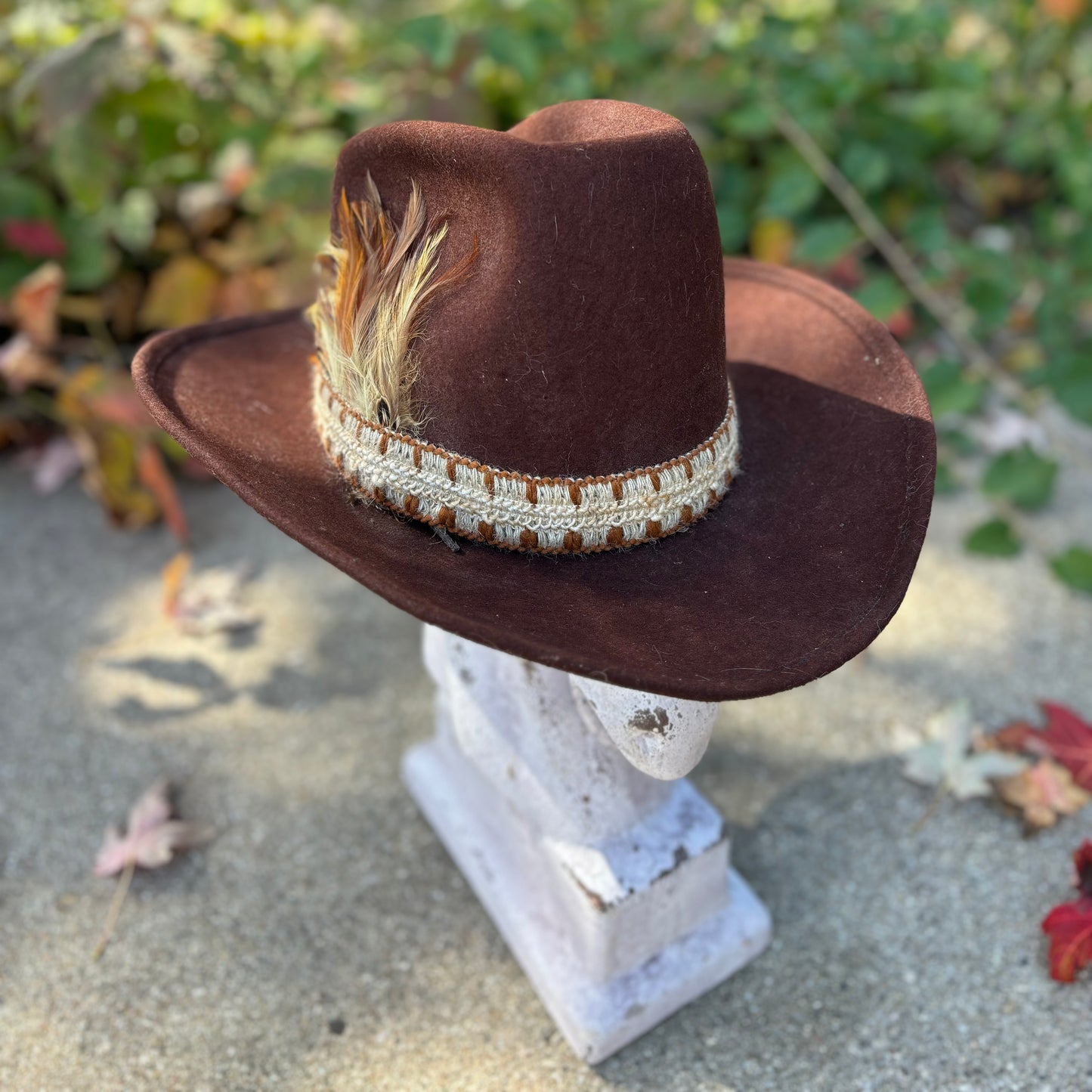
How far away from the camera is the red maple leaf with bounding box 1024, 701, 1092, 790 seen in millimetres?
1555

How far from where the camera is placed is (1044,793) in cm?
156

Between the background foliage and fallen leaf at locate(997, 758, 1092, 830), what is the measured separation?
521 millimetres

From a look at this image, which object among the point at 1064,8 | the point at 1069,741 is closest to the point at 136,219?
the point at 1069,741

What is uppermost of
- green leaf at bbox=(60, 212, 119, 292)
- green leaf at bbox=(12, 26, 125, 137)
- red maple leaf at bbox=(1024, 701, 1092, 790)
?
green leaf at bbox=(12, 26, 125, 137)

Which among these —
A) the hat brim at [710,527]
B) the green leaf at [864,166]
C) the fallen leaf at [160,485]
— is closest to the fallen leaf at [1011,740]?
the hat brim at [710,527]

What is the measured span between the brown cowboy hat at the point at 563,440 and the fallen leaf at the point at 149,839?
0.76 metres

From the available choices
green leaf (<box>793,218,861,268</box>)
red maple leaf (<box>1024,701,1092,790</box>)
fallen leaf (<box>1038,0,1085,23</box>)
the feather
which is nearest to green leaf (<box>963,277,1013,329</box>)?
green leaf (<box>793,218,861,268</box>)

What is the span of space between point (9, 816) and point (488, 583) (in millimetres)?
1129

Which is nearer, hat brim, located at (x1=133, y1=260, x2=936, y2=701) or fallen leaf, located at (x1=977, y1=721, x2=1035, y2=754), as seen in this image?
hat brim, located at (x1=133, y1=260, x2=936, y2=701)

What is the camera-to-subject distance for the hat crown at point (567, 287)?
87cm

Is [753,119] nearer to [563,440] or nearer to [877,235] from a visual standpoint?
[877,235]

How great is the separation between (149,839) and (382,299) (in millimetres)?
986

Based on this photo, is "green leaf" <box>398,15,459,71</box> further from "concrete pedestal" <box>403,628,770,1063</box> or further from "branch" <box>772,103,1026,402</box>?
"concrete pedestal" <box>403,628,770,1063</box>

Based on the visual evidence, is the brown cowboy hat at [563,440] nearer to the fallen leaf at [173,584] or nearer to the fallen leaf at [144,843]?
the fallen leaf at [144,843]
